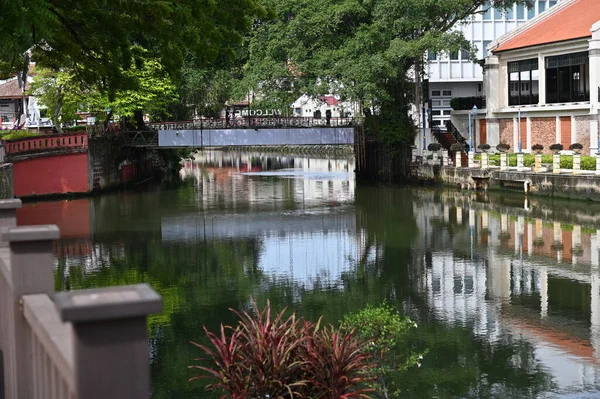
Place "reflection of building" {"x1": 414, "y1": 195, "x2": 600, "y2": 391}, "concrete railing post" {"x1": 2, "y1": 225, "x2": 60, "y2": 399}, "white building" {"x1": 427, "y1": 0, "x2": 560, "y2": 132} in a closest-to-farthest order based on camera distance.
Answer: "concrete railing post" {"x1": 2, "y1": 225, "x2": 60, "y2": 399} < "reflection of building" {"x1": 414, "y1": 195, "x2": 600, "y2": 391} < "white building" {"x1": 427, "y1": 0, "x2": 560, "y2": 132}

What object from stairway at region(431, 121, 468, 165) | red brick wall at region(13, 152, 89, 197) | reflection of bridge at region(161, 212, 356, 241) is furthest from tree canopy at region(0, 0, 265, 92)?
stairway at region(431, 121, 468, 165)

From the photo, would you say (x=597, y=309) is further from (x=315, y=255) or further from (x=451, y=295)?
(x=315, y=255)

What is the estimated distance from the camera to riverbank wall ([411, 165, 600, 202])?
35.9 m

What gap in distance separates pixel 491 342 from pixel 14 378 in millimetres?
11265

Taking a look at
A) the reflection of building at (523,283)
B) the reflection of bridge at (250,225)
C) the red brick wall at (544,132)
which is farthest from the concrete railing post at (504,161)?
the reflection of bridge at (250,225)

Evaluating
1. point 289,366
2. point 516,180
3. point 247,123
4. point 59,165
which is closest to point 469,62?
Answer: point 247,123

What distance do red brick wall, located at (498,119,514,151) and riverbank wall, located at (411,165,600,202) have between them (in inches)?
161

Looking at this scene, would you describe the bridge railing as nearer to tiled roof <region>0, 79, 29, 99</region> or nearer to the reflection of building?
the reflection of building

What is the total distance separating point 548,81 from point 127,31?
3124 centimetres

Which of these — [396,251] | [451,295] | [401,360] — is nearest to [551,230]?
[396,251]

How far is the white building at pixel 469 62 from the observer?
69.4 m

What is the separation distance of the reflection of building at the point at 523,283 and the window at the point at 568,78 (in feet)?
36.9

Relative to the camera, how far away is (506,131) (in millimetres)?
47312

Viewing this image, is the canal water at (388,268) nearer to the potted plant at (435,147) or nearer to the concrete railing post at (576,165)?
the concrete railing post at (576,165)
